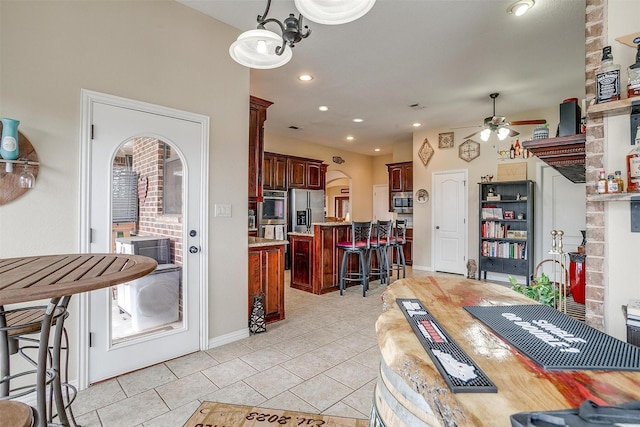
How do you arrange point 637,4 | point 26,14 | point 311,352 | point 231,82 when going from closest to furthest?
point 637,4, point 26,14, point 311,352, point 231,82

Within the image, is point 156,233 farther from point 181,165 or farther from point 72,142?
point 72,142

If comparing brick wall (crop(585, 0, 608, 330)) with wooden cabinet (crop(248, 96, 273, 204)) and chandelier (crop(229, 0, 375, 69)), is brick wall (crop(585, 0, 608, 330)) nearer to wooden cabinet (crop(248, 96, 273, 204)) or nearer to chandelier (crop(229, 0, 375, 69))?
chandelier (crop(229, 0, 375, 69))

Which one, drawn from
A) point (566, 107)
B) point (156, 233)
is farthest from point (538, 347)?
point (156, 233)

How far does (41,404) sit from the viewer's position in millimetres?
1267

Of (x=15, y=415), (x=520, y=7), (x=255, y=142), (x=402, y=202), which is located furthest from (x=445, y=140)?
(x=15, y=415)

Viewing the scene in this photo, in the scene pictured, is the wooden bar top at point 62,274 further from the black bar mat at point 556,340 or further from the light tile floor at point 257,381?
the black bar mat at point 556,340

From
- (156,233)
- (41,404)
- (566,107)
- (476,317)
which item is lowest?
(41,404)

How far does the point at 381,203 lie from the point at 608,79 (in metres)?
7.29

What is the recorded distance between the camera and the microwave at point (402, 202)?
7182 mm

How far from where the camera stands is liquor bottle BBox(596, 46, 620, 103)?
1508mm

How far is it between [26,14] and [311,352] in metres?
3.09

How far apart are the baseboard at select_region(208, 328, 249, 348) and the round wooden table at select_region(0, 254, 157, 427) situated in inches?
51.5

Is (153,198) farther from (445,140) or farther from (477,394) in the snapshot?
(445,140)

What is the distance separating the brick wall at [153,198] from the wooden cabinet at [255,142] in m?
0.97
